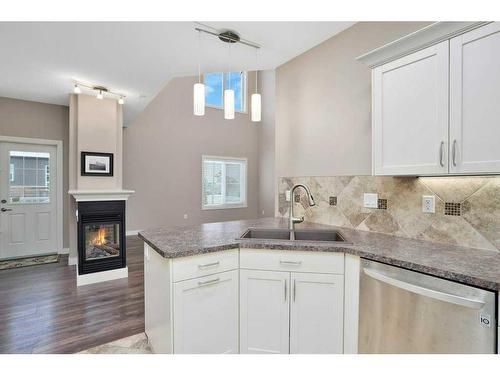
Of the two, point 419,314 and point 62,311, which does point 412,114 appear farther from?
point 62,311

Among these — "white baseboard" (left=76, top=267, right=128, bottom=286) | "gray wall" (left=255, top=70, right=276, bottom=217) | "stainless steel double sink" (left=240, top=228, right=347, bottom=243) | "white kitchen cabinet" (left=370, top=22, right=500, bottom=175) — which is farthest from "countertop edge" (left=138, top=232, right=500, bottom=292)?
"gray wall" (left=255, top=70, right=276, bottom=217)

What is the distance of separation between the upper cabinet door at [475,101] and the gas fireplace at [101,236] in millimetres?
3714

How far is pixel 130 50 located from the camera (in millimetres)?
2510

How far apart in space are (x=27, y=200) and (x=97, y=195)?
2.05 meters

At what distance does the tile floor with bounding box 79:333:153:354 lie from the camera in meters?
1.97

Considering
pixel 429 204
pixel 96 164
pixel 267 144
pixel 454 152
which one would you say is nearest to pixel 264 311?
pixel 429 204

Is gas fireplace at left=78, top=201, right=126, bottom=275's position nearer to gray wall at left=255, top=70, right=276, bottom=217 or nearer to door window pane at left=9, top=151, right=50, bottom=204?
door window pane at left=9, top=151, right=50, bottom=204

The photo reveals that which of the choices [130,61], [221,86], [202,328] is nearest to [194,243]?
[202,328]

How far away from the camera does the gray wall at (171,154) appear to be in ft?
20.2

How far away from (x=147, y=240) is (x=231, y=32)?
1.82 meters

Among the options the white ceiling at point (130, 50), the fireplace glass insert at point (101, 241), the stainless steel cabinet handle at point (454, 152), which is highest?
the white ceiling at point (130, 50)

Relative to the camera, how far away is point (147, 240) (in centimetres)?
171

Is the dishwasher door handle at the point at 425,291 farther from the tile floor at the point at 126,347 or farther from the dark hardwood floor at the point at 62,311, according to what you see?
the dark hardwood floor at the point at 62,311

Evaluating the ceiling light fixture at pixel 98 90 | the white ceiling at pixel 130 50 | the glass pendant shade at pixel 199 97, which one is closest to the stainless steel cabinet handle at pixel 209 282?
the glass pendant shade at pixel 199 97
